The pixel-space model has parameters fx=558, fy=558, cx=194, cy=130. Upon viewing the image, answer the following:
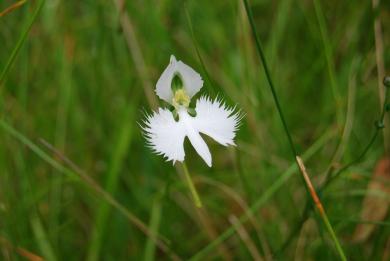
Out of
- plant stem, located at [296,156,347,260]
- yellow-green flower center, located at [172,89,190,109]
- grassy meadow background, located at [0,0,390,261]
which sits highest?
grassy meadow background, located at [0,0,390,261]

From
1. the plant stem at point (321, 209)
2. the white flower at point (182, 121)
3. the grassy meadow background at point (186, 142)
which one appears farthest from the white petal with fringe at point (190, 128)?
the grassy meadow background at point (186, 142)

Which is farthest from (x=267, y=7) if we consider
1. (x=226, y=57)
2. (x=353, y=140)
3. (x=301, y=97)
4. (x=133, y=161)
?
(x=133, y=161)

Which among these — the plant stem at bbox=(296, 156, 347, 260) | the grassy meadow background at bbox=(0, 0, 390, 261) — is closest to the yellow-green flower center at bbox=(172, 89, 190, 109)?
the plant stem at bbox=(296, 156, 347, 260)

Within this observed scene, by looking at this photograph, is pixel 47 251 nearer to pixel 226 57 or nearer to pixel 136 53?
pixel 136 53

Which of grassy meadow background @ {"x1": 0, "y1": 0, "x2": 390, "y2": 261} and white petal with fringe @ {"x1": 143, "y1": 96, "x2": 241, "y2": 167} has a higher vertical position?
grassy meadow background @ {"x1": 0, "y1": 0, "x2": 390, "y2": 261}

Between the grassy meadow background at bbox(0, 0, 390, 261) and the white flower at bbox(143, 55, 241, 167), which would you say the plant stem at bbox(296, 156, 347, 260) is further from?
the grassy meadow background at bbox(0, 0, 390, 261)

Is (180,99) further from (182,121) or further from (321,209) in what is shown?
(321,209)
